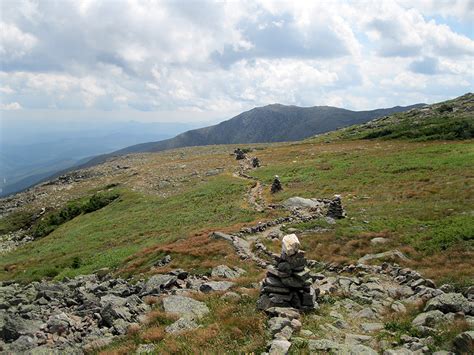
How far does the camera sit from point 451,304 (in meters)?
14.5

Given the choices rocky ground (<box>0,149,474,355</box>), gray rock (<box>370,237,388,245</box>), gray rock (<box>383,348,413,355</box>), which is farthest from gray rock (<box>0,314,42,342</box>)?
gray rock (<box>370,237,388,245</box>)

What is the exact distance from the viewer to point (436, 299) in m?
15.2

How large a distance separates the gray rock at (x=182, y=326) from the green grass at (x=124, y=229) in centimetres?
1817

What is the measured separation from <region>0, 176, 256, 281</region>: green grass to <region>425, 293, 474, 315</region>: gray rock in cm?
2518

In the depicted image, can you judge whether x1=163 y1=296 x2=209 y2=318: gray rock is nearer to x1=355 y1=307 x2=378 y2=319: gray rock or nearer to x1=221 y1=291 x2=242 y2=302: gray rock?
x1=221 y1=291 x2=242 y2=302: gray rock

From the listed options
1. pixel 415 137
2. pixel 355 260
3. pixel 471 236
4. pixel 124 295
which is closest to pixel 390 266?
pixel 355 260

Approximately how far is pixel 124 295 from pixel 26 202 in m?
86.9

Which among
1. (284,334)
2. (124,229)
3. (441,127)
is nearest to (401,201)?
(284,334)

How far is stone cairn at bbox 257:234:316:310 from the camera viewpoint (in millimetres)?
16406

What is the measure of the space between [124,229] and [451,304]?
40.1 m

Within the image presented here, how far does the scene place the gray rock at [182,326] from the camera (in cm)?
1467

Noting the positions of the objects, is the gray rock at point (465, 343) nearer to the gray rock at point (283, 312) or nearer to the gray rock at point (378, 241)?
the gray rock at point (283, 312)

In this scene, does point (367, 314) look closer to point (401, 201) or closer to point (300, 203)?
point (401, 201)

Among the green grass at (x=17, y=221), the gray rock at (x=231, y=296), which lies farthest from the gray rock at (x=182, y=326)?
the green grass at (x=17, y=221)
